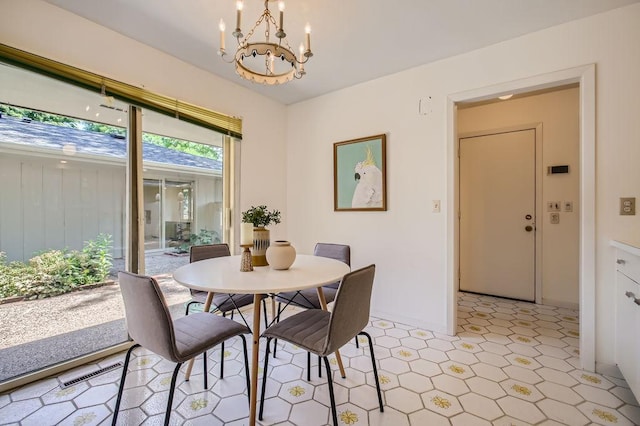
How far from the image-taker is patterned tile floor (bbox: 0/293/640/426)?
151 cm

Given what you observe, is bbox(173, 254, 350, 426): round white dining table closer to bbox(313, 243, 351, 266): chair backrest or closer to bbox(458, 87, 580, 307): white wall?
bbox(313, 243, 351, 266): chair backrest

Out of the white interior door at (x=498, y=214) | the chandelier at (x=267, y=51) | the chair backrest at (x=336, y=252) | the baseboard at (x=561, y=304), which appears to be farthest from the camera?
the white interior door at (x=498, y=214)

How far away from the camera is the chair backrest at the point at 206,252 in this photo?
224 cm

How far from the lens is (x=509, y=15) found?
6.43 ft

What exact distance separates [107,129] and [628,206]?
12.2ft

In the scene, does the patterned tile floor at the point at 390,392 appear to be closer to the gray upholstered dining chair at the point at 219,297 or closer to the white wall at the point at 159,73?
the gray upholstered dining chair at the point at 219,297

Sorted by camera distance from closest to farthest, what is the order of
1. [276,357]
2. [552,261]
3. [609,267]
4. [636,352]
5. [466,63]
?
[636,352], [609,267], [276,357], [466,63], [552,261]

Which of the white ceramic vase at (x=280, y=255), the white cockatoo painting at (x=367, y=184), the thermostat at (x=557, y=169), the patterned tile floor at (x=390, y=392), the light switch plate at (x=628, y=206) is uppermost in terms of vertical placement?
the thermostat at (x=557, y=169)

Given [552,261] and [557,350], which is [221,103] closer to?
[557,350]

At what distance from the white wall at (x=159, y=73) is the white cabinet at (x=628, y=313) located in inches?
116

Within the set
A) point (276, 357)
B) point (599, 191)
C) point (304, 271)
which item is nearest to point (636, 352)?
point (599, 191)

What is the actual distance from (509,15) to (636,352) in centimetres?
217

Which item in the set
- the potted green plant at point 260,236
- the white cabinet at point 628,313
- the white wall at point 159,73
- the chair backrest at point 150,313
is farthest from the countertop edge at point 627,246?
the white wall at point 159,73

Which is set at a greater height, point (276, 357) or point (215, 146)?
point (215, 146)
